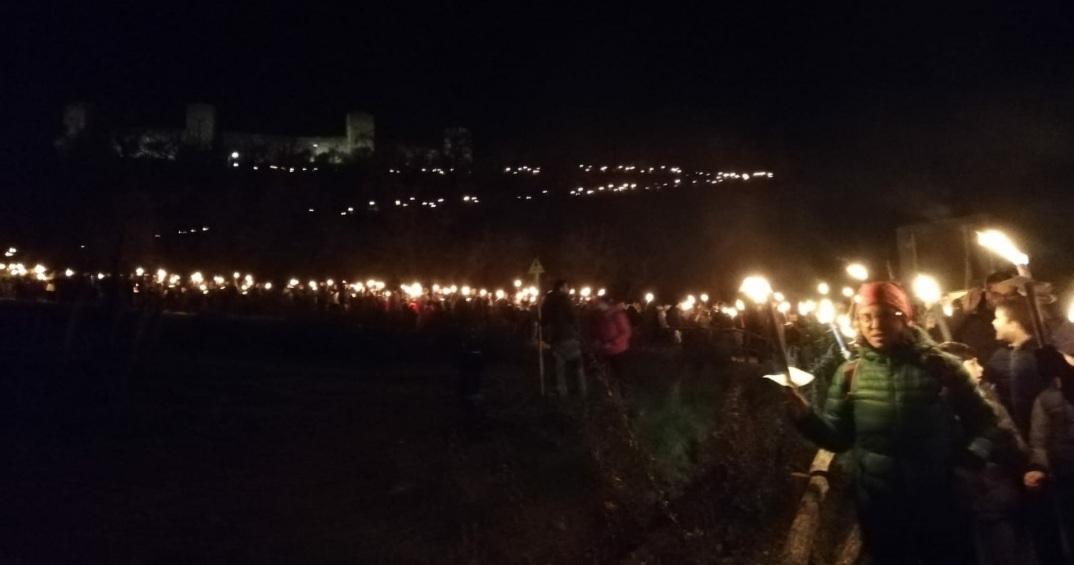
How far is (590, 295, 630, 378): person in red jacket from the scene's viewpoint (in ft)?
43.8

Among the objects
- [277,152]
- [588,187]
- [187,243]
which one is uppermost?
[277,152]

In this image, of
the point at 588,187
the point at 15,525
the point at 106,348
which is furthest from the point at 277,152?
the point at 15,525

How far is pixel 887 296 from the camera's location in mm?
4461

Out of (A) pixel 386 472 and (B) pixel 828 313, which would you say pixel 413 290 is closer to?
(A) pixel 386 472

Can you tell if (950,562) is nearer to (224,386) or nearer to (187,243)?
(224,386)

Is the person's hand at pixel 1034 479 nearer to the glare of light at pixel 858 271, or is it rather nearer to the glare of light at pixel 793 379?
the glare of light at pixel 793 379

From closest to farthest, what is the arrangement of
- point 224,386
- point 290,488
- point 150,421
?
point 290,488
point 150,421
point 224,386

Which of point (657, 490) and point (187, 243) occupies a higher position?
point (187, 243)

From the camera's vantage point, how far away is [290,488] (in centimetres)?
1015

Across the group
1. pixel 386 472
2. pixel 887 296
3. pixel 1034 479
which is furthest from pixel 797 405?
pixel 386 472

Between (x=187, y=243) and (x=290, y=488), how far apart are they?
39932mm

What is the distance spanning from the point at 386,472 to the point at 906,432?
295 inches

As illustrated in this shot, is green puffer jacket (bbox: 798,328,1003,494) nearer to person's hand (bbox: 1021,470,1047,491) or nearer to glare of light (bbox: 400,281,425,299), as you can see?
person's hand (bbox: 1021,470,1047,491)

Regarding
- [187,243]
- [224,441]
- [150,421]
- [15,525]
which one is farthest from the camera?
[187,243]
